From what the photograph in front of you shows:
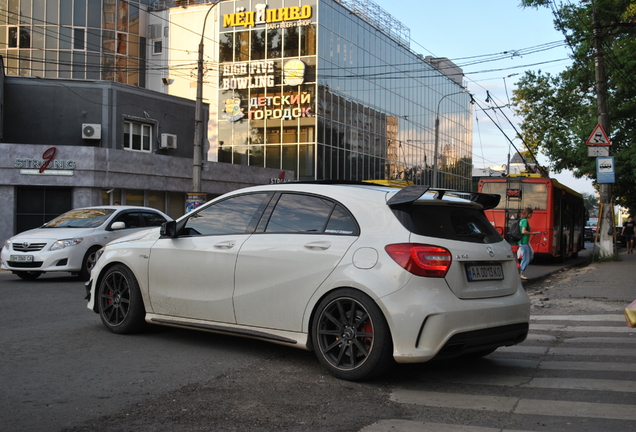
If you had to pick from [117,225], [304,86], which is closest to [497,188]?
[117,225]

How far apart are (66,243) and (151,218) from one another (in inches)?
92.9

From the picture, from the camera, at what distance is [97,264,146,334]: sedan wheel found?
6848 millimetres

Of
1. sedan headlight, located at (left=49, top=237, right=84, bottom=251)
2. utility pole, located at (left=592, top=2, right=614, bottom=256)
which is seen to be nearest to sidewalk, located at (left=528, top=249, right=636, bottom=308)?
utility pole, located at (left=592, top=2, right=614, bottom=256)

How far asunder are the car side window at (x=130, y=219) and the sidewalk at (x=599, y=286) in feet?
28.6

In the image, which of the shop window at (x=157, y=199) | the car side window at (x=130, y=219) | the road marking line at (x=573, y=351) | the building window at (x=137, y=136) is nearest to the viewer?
the road marking line at (x=573, y=351)

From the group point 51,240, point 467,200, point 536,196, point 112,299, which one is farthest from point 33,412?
point 536,196

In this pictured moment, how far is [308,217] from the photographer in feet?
19.0

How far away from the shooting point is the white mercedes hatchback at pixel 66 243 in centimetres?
1320

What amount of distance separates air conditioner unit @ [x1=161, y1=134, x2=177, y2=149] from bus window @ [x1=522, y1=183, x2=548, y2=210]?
53.8ft

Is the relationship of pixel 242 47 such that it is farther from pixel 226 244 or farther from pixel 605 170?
pixel 226 244

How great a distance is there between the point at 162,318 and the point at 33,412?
2277mm

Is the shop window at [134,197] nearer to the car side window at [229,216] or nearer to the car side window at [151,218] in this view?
the car side window at [151,218]

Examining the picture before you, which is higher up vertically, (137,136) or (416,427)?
(137,136)

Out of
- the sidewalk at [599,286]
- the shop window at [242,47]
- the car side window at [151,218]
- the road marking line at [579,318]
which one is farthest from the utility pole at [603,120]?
the shop window at [242,47]
